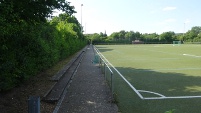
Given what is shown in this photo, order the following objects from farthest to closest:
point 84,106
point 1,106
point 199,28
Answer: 1. point 199,28
2. point 84,106
3. point 1,106

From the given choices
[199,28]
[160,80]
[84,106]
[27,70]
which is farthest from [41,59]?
[199,28]

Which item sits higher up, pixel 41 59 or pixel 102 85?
pixel 41 59

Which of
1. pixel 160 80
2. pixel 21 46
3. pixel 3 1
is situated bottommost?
pixel 160 80

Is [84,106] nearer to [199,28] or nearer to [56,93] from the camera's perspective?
[56,93]

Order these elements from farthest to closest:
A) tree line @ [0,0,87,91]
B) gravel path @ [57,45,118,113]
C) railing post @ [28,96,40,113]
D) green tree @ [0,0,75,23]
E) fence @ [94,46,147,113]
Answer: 1. green tree @ [0,0,75,23]
2. fence @ [94,46,147,113]
3. gravel path @ [57,45,118,113]
4. tree line @ [0,0,87,91]
5. railing post @ [28,96,40,113]

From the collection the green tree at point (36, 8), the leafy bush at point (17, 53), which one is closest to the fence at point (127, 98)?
the leafy bush at point (17, 53)

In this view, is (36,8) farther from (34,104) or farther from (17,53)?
(34,104)

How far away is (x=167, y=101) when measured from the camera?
26.6ft

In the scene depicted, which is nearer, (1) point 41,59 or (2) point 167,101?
(2) point 167,101

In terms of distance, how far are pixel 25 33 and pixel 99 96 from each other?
314 cm

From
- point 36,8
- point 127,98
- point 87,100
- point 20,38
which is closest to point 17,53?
point 20,38

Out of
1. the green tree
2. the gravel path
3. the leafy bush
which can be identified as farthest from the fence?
the green tree

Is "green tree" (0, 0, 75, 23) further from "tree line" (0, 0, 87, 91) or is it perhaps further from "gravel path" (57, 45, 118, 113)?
"gravel path" (57, 45, 118, 113)

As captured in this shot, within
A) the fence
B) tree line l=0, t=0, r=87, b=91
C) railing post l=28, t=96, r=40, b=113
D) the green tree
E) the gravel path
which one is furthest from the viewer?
the green tree
